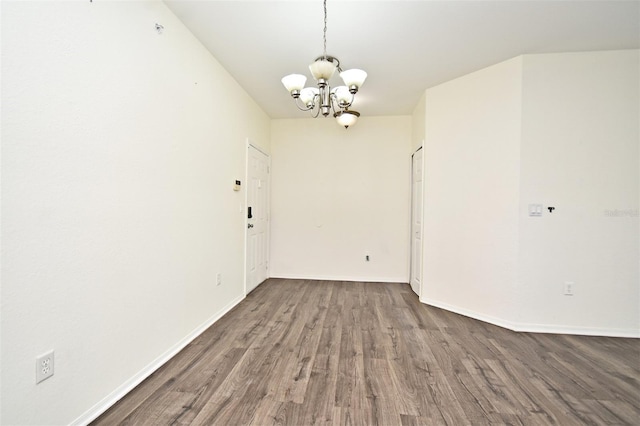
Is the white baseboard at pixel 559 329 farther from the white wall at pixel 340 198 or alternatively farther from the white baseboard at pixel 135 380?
the white baseboard at pixel 135 380

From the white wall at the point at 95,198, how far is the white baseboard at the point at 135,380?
0.01 meters

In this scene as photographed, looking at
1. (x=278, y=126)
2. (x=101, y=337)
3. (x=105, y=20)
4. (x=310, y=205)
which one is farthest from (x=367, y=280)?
(x=105, y=20)

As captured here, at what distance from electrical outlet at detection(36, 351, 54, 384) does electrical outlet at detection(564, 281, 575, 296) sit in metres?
4.11

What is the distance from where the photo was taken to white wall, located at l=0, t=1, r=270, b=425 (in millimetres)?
1227

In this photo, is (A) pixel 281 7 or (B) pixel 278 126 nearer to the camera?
(A) pixel 281 7

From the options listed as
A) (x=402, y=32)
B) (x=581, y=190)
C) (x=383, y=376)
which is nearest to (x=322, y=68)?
(x=402, y=32)

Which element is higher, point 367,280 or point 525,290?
point 525,290

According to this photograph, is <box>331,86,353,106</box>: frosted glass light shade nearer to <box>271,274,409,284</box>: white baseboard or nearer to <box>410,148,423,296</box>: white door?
<box>410,148,423,296</box>: white door

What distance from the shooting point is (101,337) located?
164 centimetres

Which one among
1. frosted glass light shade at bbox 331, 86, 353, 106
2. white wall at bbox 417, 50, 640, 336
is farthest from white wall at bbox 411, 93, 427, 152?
frosted glass light shade at bbox 331, 86, 353, 106

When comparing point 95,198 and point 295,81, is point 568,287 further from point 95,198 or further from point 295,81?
point 95,198

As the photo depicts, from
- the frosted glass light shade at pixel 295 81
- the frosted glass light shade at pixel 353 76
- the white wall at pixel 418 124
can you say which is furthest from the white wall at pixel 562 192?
the frosted glass light shade at pixel 295 81

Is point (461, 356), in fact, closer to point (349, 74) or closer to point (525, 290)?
point (525, 290)

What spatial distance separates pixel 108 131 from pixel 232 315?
2.24 metres
